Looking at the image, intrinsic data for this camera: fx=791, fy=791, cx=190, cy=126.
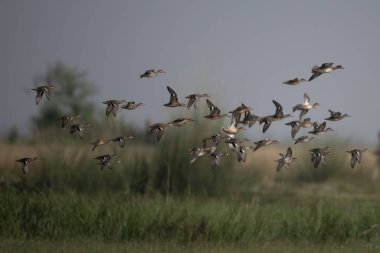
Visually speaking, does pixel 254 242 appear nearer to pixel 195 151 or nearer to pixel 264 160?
pixel 195 151

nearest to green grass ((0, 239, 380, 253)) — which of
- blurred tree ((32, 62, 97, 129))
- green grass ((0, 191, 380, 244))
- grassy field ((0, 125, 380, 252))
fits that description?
grassy field ((0, 125, 380, 252))

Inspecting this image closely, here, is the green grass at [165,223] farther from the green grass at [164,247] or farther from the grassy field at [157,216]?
the green grass at [164,247]

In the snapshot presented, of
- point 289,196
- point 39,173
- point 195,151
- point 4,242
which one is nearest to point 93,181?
point 39,173

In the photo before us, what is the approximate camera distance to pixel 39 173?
17422 millimetres

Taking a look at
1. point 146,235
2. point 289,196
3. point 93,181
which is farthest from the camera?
point 289,196

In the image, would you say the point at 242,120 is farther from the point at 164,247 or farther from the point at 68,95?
the point at 68,95

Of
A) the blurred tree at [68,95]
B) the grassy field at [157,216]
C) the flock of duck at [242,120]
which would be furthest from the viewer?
the blurred tree at [68,95]

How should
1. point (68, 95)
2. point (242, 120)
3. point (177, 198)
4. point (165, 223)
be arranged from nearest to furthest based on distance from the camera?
point (242, 120)
point (165, 223)
point (177, 198)
point (68, 95)

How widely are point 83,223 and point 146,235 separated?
1.02m

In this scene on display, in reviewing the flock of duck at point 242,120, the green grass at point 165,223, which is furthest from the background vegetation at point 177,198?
the flock of duck at point 242,120

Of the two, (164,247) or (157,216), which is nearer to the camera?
(164,247)

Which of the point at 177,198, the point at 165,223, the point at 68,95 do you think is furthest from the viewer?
the point at 68,95

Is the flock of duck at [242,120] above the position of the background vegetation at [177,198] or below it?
above

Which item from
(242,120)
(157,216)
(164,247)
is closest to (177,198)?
(157,216)
